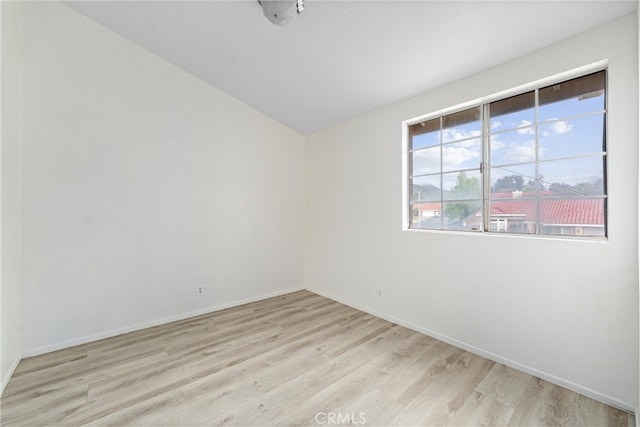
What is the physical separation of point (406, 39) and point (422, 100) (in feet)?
2.50

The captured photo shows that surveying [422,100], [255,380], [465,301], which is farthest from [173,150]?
[465,301]

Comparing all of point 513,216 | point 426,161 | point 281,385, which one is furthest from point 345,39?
point 281,385

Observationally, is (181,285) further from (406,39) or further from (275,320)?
(406,39)

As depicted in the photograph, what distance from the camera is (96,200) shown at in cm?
266

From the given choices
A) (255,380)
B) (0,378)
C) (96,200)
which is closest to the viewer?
(0,378)

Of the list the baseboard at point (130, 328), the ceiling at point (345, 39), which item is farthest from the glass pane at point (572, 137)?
the baseboard at point (130, 328)

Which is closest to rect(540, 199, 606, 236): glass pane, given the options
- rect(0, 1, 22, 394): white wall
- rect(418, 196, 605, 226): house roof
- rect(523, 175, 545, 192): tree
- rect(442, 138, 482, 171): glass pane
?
rect(418, 196, 605, 226): house roof

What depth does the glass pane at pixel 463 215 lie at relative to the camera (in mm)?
2527

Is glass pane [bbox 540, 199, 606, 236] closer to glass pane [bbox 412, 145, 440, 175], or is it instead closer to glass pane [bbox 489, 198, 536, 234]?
glass pane [bbox 489, 198, 536, 234]

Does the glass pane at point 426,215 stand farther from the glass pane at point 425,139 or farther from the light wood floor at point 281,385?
the light wood floor at point 281,385

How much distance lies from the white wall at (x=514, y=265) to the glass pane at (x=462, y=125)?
18 centimetres

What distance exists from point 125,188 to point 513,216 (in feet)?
12.2

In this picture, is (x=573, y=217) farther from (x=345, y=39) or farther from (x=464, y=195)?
(x=345, y=39)

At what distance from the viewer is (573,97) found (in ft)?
6.63
